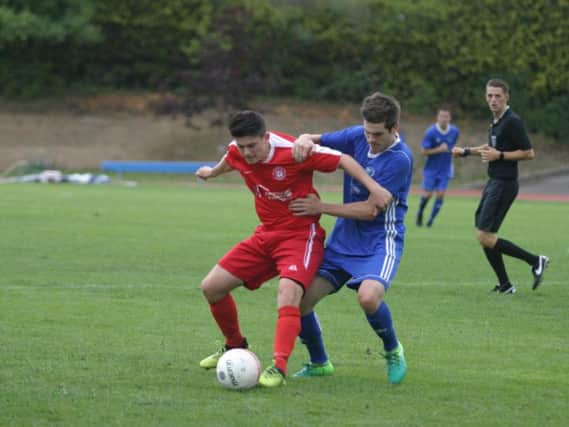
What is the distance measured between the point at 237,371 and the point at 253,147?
1355 millimetres

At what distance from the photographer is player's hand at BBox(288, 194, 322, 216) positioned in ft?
22.9

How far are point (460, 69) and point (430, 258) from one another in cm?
2689

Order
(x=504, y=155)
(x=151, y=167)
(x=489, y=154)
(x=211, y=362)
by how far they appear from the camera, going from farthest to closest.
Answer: (x=151, y=167)
(x=504, y=155)
(x=489, y=154)
(x=211, y=362)

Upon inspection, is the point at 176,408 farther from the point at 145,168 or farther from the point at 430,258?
the point at 145,168

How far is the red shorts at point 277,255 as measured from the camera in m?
7.01

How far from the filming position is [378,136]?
23.1 ft

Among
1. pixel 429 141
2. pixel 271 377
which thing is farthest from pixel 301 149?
pixel 429 141

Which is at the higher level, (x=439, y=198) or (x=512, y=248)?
(x=512, y=248)

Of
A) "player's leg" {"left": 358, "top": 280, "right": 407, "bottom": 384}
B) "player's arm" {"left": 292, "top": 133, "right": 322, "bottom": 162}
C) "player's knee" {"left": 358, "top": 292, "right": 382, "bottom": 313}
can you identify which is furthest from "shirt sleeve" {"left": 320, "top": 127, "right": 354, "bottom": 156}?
"player's knee" {"left": 358, "top": 292, "right": 382, "bottom": 313}

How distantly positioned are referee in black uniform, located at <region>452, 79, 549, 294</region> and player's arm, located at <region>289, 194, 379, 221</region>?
4921 mm

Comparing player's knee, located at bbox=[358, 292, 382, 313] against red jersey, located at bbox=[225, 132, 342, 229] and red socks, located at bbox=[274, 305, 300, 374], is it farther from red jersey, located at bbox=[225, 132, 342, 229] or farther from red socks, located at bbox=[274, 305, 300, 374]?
red jersey, located at bbox=[225, 132, 342, 229]

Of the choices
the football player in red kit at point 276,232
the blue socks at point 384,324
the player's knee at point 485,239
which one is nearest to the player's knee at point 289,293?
the football player in red kit at point 276,232

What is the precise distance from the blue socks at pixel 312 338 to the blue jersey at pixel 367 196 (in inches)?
18.9

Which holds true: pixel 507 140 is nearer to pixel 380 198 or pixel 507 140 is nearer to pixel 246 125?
pixel 380 198
